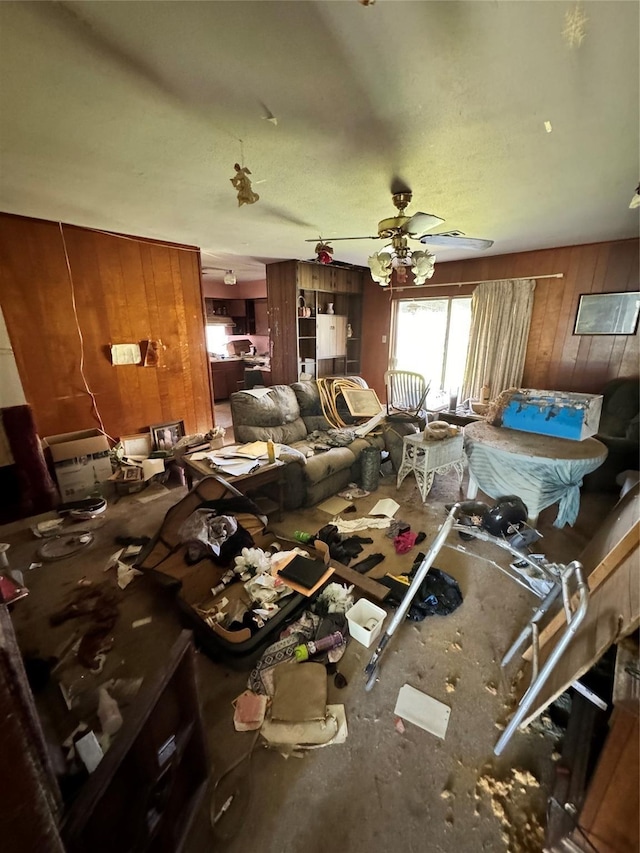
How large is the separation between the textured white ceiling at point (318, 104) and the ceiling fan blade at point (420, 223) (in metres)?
0.25

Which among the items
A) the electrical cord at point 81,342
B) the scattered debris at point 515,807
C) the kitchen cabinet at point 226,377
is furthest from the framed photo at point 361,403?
the kitchen cabinet at point 226,377

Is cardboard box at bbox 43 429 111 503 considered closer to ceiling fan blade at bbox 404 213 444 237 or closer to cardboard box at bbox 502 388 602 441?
ceiling fan blade at bbox 404 213 444 237

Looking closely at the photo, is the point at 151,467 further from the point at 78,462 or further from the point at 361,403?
the point at 361,403

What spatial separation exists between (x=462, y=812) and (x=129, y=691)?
1386 mm


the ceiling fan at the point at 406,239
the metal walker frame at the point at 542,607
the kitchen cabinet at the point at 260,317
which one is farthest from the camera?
the kitchen cabinet at the point at 260,317

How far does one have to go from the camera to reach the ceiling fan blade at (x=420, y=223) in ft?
6.40

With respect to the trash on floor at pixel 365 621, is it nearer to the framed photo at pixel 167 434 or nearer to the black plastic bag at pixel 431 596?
the black plastic bag at pixel 431 596

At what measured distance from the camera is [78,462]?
10.1 feet

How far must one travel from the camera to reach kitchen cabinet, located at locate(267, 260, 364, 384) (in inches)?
195

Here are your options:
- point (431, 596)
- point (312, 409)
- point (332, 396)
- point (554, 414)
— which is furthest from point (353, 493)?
point (554, 414)

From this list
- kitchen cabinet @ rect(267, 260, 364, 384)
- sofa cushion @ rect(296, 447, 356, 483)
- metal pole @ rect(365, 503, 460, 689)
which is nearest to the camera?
metal pole @ rect(365, 503, 460, 689)

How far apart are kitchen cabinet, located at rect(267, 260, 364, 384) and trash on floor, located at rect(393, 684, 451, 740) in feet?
13.9

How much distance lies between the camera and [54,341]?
10.0 ft

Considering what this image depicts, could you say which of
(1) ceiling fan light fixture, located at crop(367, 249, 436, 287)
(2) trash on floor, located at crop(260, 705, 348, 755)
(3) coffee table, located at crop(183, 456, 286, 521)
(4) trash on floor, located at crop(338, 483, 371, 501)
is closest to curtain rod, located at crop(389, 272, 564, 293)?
(1) ceiling fan light fixture, located at crop(367, 249, 436, 287)
